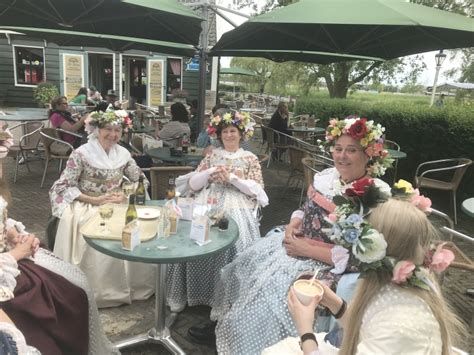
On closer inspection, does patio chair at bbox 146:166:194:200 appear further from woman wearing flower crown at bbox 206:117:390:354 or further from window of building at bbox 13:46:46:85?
window of building at bbox 13:46:46:85

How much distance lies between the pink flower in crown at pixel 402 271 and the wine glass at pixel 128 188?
7.58 ft

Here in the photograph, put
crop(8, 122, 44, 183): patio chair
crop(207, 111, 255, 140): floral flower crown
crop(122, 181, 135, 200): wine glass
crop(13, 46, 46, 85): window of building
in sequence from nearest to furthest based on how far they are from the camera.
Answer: crop(122, 181, 135, 200): wine glass
crop(207, 111, 255, 140): floral flower crown
crop(8, 122, 44, 183): patio chair
crop(13, 46, 46, 85): window of building

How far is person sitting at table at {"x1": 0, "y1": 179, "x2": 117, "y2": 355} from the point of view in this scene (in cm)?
174

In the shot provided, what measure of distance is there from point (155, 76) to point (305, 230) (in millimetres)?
12806

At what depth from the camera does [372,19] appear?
290 cm

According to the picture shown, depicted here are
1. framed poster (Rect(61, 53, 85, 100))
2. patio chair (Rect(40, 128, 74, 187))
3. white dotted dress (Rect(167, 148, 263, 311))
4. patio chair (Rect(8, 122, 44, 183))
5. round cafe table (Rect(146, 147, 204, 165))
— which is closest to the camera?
white dotted dress (Rect(167, 148, 263, 311))

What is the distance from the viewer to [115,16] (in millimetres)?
3934

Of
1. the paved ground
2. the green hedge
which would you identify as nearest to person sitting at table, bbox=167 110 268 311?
the paved ground

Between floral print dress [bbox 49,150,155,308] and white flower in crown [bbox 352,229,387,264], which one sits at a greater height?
white flower in crown [bbox 352,229,387,264]

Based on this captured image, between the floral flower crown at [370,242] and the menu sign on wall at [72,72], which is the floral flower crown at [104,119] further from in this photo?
the menu sign on wall at [72,72]

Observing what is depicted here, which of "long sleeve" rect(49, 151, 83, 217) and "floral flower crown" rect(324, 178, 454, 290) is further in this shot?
"long sleeve" rect(49, 151, 83, 217)

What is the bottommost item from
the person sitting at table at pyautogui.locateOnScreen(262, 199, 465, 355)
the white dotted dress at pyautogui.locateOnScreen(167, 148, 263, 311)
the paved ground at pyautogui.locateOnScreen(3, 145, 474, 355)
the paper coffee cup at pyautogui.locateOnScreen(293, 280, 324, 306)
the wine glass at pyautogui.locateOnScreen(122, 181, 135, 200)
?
the paved ground at pyautogui.locateOnScreen(3, 145, 474, 355)

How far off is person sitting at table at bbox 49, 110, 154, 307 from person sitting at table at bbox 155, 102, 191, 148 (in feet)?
7.17

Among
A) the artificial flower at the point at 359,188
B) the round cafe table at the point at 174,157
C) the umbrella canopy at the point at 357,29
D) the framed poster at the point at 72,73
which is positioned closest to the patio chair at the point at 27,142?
the round cafe table at the point at 174,157
